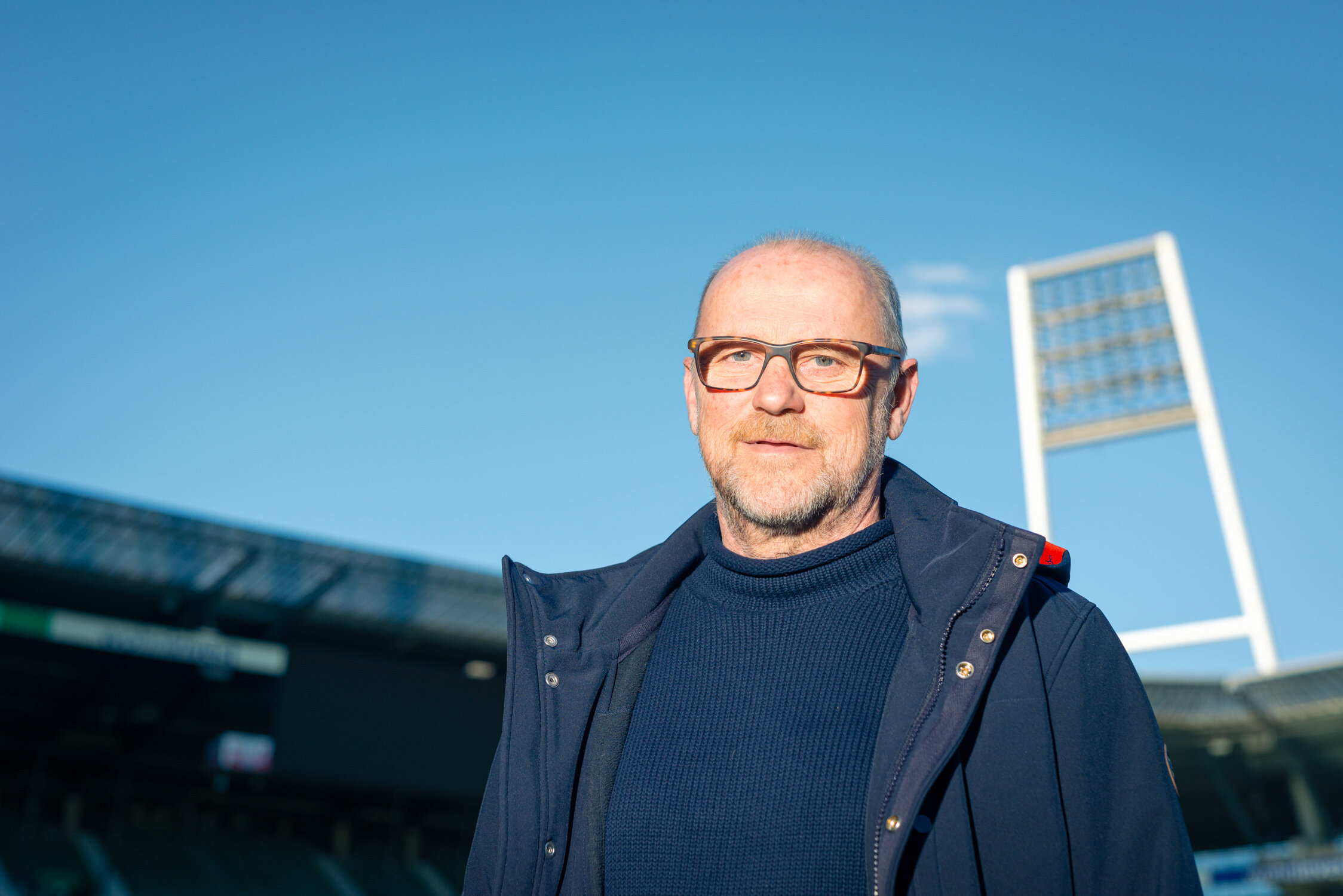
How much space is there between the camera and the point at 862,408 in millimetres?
2213

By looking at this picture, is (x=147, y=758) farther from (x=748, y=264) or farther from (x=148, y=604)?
(x=748, y=264)

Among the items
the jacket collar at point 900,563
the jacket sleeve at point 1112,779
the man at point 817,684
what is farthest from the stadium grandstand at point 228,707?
the jacket sleeve at point 1112,779

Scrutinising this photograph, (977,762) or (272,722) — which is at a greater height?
(272,722)

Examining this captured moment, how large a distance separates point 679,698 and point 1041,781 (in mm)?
733

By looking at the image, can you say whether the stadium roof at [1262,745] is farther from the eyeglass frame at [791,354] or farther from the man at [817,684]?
the eyeglass frame at [791,354]

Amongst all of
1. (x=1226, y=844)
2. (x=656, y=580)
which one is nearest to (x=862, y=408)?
(x=656, y=580)

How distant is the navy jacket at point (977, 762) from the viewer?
170 cm

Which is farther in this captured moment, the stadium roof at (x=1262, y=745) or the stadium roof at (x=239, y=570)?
the stadium roof at (x=1262, y=745)

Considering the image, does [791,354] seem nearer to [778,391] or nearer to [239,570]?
[778,391]

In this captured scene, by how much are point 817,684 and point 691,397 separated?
2.31 feet

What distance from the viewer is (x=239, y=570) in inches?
658

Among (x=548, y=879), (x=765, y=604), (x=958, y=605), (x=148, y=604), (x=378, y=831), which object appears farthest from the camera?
(x=378, y=831)

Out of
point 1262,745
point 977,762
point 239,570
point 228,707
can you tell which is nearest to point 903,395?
point 977,762

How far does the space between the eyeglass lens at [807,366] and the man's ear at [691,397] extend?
19 cm
